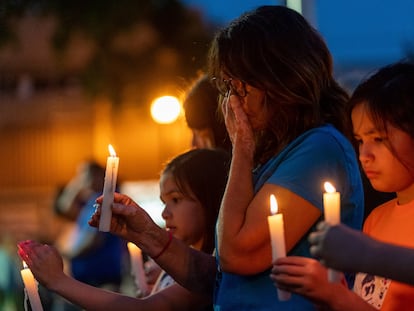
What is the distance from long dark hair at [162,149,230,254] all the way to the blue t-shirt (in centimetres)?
79

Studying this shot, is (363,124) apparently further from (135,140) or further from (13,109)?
(13,109)

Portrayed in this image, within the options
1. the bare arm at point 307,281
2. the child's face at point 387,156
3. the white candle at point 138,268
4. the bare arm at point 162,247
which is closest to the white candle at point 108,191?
the bare arm at point 162,247

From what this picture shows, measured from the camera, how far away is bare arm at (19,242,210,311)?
3.09 m

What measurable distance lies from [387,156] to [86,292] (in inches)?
40.5

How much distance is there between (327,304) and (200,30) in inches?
514

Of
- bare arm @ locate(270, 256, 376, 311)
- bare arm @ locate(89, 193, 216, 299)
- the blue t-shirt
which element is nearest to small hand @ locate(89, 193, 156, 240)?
bare arm @ locate(89, 193, 216, 299)

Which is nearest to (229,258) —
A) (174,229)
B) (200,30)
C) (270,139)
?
(270,139)

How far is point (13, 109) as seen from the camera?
26234mm

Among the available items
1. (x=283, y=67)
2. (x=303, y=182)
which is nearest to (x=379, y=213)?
(x=303, y=182)

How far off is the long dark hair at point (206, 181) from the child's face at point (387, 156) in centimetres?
95

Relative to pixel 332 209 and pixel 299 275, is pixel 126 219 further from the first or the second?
pixel 332 209

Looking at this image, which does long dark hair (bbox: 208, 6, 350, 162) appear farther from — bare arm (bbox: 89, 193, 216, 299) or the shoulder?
bare arm (bbox: 89, 193, 216, 299)

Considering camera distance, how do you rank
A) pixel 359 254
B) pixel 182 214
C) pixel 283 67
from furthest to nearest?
pixel 182 214 → pixel 283 67 → pixel 359 254

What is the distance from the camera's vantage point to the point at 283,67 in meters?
2.85
